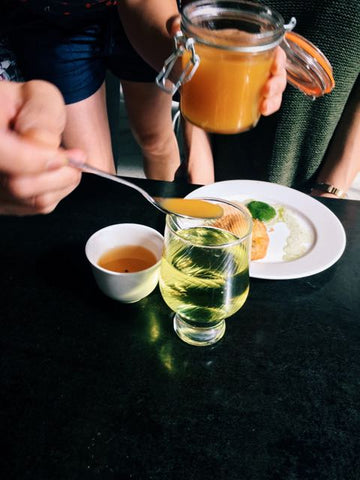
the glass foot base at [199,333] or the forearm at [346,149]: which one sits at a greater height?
the glass foot base at [199,333]

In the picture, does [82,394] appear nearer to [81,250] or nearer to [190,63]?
[81,250]

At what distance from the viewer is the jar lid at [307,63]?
30.8 inches

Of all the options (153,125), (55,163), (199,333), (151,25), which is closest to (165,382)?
(199,333)

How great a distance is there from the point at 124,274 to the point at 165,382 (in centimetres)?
17

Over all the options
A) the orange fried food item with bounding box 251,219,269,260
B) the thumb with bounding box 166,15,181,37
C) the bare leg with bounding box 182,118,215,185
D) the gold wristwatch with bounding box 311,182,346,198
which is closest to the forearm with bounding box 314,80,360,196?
the gold wristwatch with bounding box 311,182,346,198

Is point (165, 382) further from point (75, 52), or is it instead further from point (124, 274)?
point (75, 52)

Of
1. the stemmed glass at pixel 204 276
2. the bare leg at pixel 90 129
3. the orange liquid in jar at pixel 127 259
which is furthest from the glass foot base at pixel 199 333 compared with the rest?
the bare leg at pixel 90 129

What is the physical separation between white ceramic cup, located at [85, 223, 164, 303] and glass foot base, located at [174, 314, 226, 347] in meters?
0.08

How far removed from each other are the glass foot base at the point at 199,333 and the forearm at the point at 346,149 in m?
0.95

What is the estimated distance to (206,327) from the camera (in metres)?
0.69

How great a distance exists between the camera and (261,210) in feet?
3.35

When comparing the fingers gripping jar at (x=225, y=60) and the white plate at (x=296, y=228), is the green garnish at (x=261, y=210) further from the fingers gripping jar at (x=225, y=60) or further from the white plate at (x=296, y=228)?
the fingers gripping jar at (x=225, y=60)

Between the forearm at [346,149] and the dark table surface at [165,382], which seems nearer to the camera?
the dark table surface at [165,382]

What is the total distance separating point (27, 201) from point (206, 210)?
28cm
